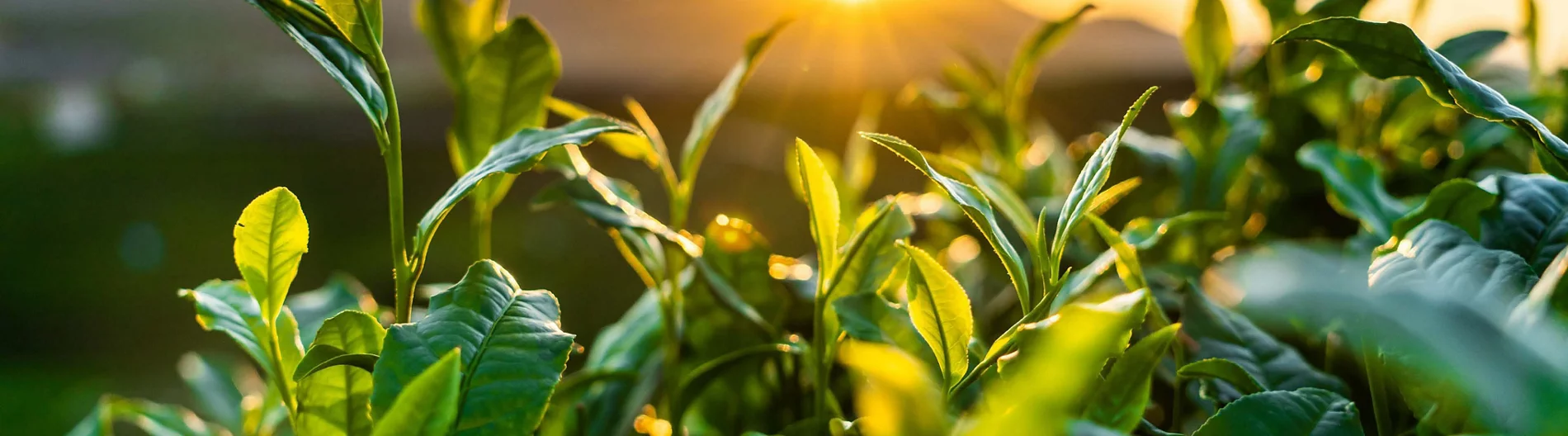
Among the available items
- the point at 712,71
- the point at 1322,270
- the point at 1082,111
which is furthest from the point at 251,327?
the point at 712,71

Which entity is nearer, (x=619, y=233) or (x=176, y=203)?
(x=619, y=233)

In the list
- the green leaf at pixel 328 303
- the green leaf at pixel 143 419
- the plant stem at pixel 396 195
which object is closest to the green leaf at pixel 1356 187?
the plant stem at pixel 396 195

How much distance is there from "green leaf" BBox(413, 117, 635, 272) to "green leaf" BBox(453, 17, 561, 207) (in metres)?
0.09

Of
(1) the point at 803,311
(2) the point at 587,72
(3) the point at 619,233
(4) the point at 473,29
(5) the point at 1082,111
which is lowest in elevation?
(2) the point at 587,72

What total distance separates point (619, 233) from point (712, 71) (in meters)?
6.16

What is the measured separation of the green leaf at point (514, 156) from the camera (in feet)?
1.45

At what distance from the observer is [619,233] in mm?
595

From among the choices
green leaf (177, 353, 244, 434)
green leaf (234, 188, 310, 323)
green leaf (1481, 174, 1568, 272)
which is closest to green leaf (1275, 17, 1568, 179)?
green leaf (1481, 174, 1568, 272)

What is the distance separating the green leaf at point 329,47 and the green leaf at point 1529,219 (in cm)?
56

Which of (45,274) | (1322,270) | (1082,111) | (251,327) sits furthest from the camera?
(1082,111)

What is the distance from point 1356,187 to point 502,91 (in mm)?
558

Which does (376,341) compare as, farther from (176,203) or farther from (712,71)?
(712,71)

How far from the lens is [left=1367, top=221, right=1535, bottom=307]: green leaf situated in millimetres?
362

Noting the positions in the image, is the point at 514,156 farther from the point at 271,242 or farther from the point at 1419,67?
the point at 1419,67
